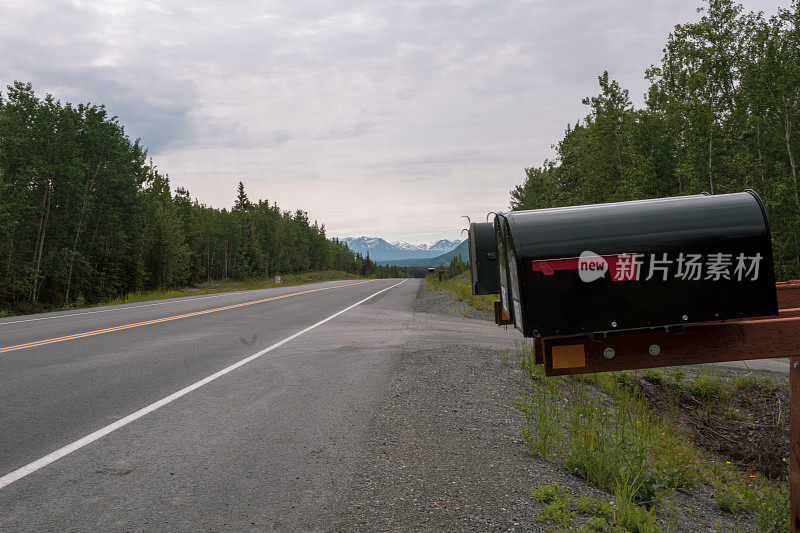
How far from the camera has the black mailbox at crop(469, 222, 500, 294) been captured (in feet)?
14.6

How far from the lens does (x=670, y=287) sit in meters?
2.52

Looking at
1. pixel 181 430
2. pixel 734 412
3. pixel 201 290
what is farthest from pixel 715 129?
pixel 201 290

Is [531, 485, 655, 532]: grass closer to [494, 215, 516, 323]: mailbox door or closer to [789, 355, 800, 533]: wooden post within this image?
[789, 355, 800, 533]: wooden post

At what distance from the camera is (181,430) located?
4535mm

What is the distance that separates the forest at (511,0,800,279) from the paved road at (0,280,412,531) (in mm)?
23710

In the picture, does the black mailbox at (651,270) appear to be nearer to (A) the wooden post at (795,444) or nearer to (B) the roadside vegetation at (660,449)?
(A) the wooden post at (795,444)

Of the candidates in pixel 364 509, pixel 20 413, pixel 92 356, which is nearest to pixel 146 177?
pixel 92 356

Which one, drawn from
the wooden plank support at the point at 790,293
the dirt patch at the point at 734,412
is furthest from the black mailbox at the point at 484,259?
the dirt patch at the point at 734,412

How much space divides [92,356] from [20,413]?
127 inches

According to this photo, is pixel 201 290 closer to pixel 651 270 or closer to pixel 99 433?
pixel 99 433

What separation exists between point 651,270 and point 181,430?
417 cm

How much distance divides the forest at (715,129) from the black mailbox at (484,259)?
23.2 metres

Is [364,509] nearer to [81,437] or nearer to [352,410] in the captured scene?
[352,410]

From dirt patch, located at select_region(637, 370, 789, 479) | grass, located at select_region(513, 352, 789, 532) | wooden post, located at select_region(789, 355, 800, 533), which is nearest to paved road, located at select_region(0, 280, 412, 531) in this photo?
grass, located at select_region(513, 352, 789, 532)
